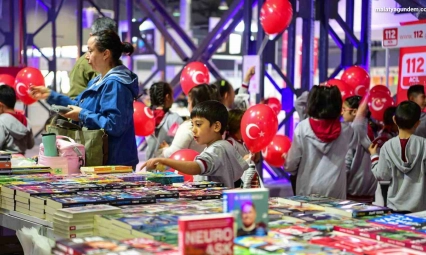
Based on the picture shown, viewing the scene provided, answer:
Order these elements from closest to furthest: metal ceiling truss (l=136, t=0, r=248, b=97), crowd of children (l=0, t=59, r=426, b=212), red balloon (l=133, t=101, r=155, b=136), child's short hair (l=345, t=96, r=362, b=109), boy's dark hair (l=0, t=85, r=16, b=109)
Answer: crowd of children (l=0, t=59, r=426, b=212) < red balloon (l=133, t=101, r=155, b=136) < child's short hair (l=345, t=96, r=362, b=109) < boy's dark hair (l=0, t=85, r=16, b=109) < metal ceiling truss (l=136, t=0, r=248, b=97)

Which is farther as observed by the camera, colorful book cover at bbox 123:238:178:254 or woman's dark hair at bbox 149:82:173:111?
woman's dark hair at bbox 149:82:173:111

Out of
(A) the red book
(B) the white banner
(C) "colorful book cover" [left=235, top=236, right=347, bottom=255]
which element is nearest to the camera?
(A) the red book

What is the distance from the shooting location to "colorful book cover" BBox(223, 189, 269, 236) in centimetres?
202

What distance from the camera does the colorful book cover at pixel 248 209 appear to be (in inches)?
79.4

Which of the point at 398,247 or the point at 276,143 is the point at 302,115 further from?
the point at 398,247

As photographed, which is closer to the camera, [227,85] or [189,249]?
[189,249]

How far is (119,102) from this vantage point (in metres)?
4.16

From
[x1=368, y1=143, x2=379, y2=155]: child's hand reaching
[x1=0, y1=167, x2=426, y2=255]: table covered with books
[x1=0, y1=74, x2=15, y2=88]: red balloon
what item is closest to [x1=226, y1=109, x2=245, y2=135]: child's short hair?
[x1=368, y1=143, x2=379, y2=155]: child's hand reaching

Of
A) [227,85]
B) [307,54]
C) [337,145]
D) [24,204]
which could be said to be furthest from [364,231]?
[307,54]

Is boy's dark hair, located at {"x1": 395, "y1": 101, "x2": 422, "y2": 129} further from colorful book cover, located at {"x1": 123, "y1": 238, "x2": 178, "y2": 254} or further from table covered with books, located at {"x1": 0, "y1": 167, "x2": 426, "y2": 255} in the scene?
colorful book cover, located at {"x1": 123, "y1": 238, "x2": 178, "y2": 254}

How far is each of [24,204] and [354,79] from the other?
5536 mm

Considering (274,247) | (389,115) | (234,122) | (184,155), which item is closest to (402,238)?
(274,247)

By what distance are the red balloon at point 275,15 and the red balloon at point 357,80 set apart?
0.99 metres

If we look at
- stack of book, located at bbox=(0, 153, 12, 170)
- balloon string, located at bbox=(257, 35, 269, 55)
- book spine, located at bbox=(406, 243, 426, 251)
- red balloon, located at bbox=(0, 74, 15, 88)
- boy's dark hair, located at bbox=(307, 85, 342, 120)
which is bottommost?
book spine, located at bbox=(406, 243, 426, 251)
